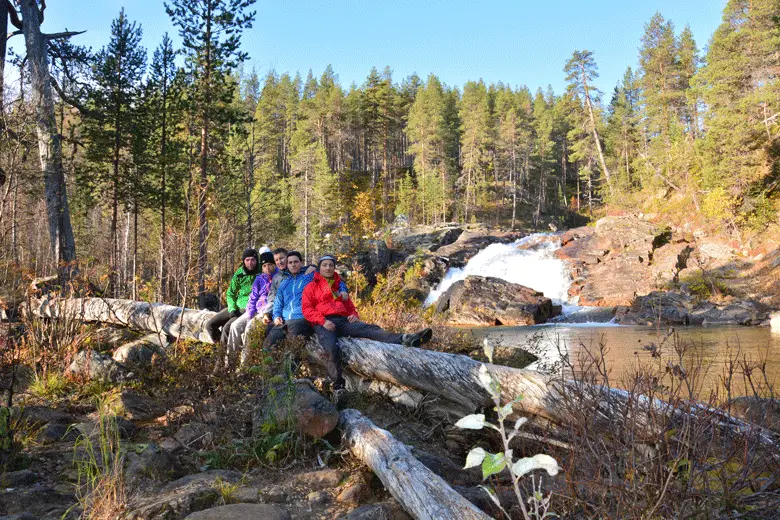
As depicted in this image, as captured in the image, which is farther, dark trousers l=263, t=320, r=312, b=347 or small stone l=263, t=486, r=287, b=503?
dark trousers l=263, t=320, r=312, b=347

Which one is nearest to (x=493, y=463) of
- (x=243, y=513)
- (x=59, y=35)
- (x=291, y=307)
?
(x=243, y=513)

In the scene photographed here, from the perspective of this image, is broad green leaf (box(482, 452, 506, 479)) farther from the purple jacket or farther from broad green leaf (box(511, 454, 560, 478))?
the purple jacket

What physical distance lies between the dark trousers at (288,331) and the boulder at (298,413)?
1.37 m

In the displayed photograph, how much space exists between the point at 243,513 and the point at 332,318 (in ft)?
10.1

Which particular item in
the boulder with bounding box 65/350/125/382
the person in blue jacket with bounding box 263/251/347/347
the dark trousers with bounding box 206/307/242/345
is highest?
the person in blue jacket with bounding box 263/251/347/347

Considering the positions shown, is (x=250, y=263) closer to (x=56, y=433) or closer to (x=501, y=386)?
(x=56, y=433)

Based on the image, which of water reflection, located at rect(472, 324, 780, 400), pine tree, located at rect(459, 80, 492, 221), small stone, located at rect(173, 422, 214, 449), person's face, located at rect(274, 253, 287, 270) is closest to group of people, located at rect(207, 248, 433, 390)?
person's face, located at rect(274, 253, 287, 270)

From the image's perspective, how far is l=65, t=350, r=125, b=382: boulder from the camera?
5570 millimetres

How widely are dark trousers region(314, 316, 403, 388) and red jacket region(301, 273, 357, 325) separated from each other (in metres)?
0.10

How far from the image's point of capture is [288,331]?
5445 mm

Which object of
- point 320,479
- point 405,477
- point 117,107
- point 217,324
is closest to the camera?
point 405,477

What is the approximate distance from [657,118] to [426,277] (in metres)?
26.7

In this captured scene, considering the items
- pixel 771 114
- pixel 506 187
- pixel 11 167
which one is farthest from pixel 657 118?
pixel 11 167

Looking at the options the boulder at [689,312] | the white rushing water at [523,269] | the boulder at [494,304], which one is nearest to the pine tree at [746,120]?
the boulder at [689,312]
